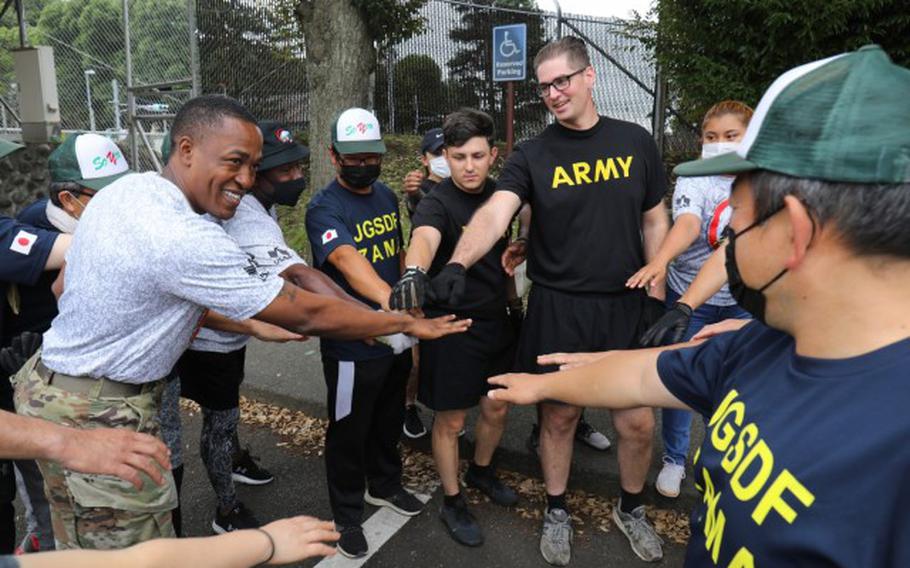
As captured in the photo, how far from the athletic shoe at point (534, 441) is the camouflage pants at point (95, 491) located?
2.16 metres

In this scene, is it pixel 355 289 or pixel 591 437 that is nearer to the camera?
pixel 355 289

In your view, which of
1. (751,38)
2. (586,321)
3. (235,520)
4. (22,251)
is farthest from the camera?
(751,38)

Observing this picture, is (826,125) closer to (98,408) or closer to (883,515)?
(883,515)

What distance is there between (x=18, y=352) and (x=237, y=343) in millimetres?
906

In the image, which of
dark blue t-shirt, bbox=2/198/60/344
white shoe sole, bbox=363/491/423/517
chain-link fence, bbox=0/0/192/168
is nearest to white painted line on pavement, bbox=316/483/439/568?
white shoe sole, bbox=363/491/423/517

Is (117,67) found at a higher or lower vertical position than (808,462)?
higher

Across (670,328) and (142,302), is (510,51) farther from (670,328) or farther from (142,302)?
(142,302)

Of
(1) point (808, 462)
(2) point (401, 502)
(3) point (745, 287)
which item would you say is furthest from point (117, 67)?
(1) point (808, 462)

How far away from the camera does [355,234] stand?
9.87 feet

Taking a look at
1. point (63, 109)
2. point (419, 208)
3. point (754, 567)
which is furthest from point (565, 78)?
point (63, 109)

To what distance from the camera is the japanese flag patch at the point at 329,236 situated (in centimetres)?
290

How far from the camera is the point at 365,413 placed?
9.72 ft

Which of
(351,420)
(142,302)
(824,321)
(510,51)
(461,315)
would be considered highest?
(510,51)

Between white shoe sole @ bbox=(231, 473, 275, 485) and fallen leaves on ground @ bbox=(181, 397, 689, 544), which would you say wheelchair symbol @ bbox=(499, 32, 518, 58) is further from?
white shoe sole @ bbox=(231, 473, 275, 485)
